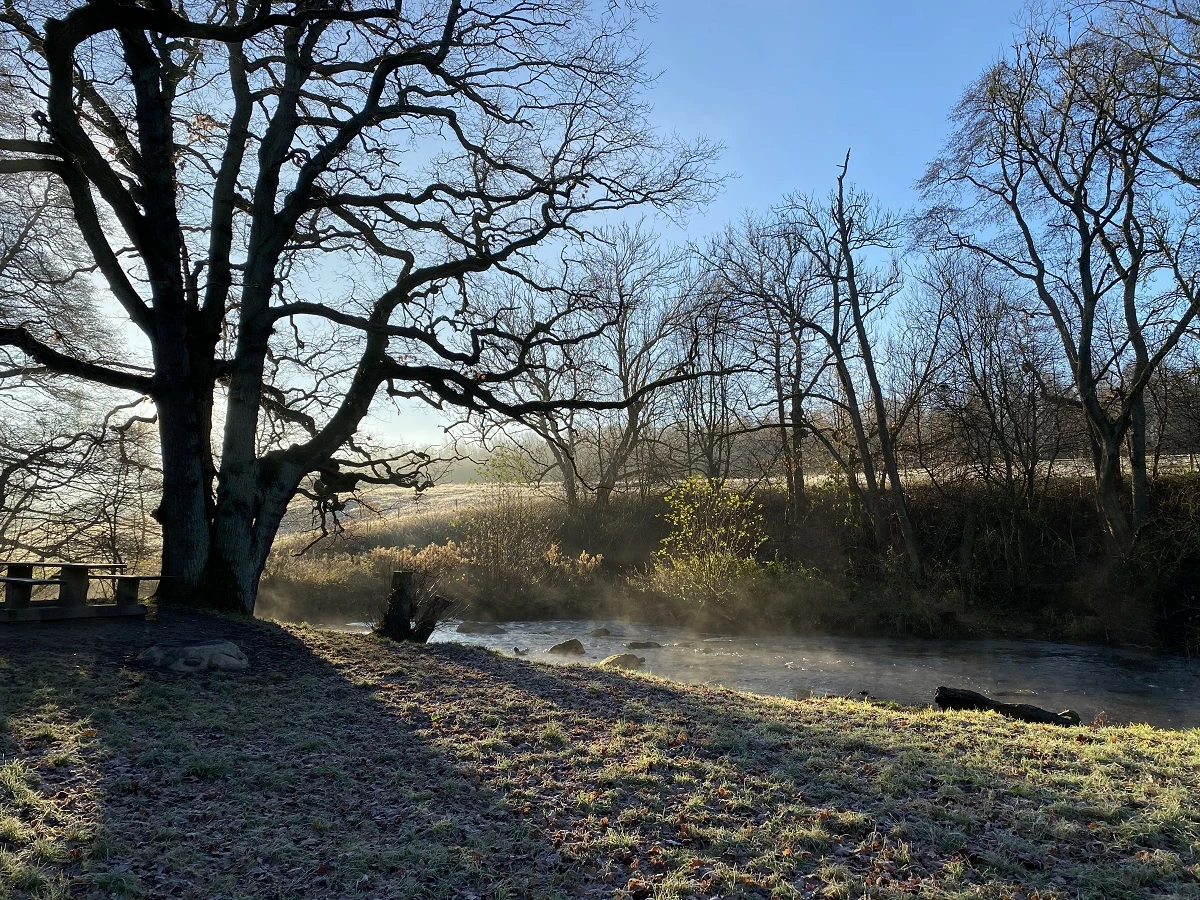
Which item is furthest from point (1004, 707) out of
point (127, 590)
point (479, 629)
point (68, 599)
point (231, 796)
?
point (479, 629)

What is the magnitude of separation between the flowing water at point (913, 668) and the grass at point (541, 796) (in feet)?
16.0

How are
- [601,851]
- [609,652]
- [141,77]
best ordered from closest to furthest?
[601,851], [141,77], [609,652]

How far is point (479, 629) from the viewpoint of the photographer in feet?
61.4

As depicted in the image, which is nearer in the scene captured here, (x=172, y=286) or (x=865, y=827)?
(x=865, y=827)

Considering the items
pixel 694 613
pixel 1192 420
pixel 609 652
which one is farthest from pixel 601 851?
pixel 1192 420

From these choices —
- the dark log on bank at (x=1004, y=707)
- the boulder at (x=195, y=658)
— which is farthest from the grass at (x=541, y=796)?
the dark log on bank at (x=1004, y=707)

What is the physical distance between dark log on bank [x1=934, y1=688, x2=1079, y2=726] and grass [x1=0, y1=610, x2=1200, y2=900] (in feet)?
4.86

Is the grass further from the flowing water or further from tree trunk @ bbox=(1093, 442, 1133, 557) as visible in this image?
tree trunk @ bbox=(1093, 442, 1133, 557)

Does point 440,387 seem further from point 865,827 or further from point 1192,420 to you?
point 1192,420

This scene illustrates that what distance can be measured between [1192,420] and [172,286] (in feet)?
66.1

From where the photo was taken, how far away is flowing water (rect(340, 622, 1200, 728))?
11625 millimetres

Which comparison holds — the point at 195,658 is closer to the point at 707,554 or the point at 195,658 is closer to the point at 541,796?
the point at 541,796

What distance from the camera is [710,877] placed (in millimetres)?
3844

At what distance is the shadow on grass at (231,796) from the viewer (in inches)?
146
